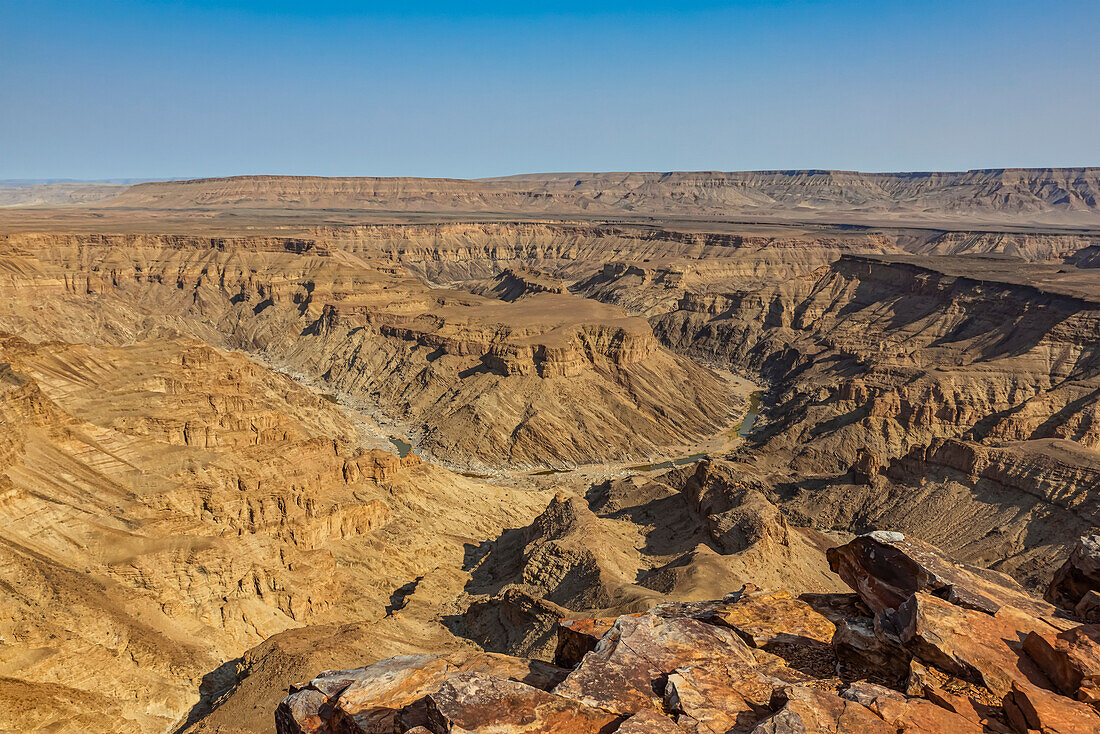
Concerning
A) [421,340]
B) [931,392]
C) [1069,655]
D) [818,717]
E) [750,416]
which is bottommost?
[750,416]

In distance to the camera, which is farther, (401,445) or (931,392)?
(401,445)

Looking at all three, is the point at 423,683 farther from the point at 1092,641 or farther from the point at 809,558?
the point at 809,558

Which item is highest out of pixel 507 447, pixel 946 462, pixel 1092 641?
pixel 1092 641

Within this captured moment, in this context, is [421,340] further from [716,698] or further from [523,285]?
[716,698]

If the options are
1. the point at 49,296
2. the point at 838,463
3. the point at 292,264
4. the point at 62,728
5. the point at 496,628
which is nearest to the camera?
the point at 62,728

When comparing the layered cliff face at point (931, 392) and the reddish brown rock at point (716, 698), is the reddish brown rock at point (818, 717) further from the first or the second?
the layered cliff face at point (931, 392)

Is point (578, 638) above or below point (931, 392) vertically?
Result: above

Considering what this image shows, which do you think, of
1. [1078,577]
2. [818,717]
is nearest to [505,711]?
[818,717]

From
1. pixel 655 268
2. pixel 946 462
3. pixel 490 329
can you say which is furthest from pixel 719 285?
pixel 946 462
